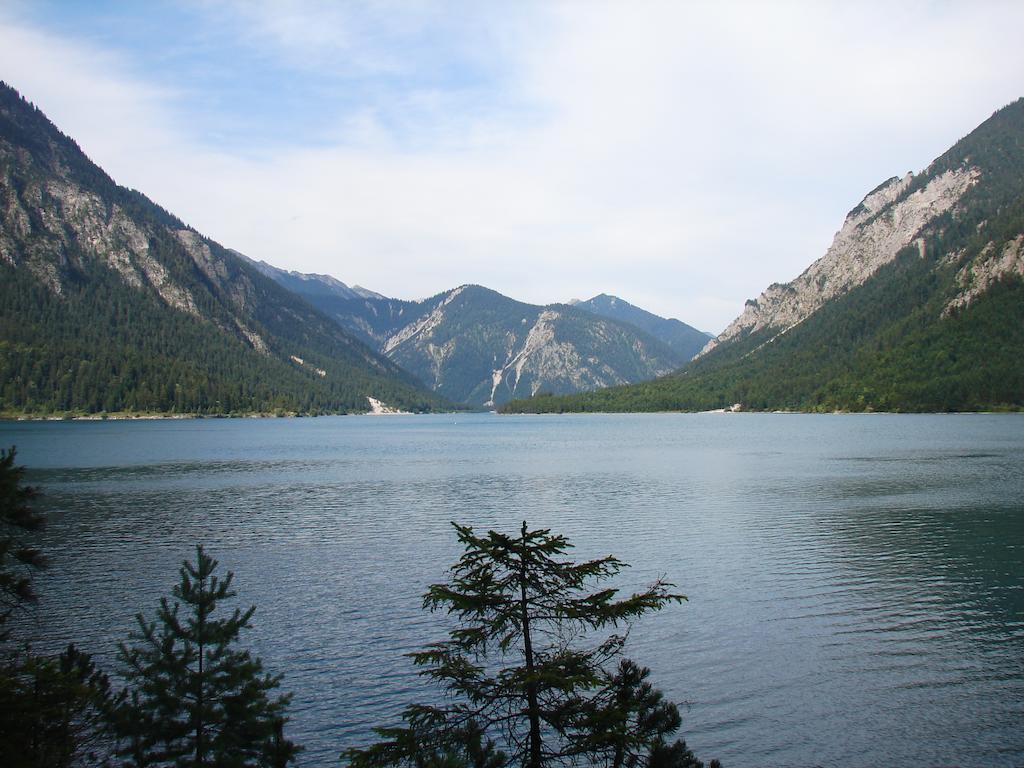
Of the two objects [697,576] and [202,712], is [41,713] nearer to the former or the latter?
[202,712]

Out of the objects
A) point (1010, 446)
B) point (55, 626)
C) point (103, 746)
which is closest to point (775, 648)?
point (103, 746)

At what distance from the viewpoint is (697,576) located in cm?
3997

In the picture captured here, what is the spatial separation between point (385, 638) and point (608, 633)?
8.96m

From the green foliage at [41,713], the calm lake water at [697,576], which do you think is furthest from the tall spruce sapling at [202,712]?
the calm lake water at [697,576]

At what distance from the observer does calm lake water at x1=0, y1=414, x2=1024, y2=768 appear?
2280 cm

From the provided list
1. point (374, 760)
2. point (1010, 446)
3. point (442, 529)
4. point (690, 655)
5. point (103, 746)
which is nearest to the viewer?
point (374, 760)

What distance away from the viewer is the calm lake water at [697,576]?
2280cm

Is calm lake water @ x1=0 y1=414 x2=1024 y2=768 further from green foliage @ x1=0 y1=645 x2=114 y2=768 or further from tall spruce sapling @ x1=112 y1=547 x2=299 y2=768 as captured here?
green foliage @ x1=0 y1=645 x2=114 y2=768

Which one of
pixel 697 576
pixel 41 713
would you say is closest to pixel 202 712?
pixel 41 713

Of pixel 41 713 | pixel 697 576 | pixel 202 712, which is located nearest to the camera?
Result: pixel 41 713

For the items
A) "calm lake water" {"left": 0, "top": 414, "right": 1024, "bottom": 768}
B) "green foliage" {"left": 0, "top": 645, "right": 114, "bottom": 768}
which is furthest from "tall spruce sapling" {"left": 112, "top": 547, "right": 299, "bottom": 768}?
"calm lake water" {"left": 0, "top": 414, "right": 1024, "bottom": 768}

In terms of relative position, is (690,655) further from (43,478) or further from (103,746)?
(43,478)

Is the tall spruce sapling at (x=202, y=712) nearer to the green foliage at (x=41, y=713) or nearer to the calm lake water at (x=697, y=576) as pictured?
the green foliage at (x=41, y=713)

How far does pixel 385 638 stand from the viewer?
29.7 m
